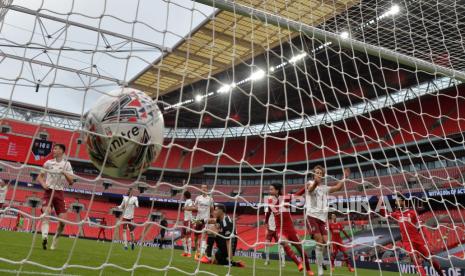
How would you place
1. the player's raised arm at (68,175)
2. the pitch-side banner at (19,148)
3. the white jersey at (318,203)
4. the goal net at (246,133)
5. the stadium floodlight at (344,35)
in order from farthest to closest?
the pitch-side banner at (19,148)
the white jersey at (318,203)
the stadium floodlight at (344,35)
the goal net at (246,133)
the player's raised arm at (68,175)

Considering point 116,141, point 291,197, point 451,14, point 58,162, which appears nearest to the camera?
point 116,141

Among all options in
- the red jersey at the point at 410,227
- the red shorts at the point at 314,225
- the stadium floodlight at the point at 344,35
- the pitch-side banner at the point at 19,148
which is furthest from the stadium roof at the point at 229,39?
the pitch-side banner at the point at 19,148

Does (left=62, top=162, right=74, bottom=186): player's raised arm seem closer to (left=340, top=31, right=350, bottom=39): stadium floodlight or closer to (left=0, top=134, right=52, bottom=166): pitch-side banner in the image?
(left=340, top=31, right=350, bottom=39): stadium floodlight

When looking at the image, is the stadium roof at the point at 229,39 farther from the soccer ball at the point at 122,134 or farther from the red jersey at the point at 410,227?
the red jersey at the point at 410,227

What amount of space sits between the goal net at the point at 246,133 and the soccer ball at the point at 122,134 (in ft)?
0.07

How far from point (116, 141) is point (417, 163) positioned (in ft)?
76.1

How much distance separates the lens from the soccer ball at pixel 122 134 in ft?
9.09

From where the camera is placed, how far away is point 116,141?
2.75 meters

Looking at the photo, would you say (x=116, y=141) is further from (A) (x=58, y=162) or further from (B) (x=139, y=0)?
(A) (x=58, y=162)

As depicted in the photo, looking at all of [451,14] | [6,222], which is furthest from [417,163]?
[6,222]

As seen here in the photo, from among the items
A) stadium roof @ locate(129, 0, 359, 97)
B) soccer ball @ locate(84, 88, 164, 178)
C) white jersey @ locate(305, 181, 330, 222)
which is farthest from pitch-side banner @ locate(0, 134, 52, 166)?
soccer ball @ locate(84, 88, 164, 178)

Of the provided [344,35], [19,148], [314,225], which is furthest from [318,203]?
[19,148]

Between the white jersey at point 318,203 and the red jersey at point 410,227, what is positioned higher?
the white jersey at point 318,203

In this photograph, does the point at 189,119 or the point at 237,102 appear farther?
the point at 189,119
